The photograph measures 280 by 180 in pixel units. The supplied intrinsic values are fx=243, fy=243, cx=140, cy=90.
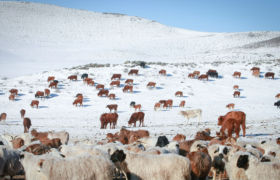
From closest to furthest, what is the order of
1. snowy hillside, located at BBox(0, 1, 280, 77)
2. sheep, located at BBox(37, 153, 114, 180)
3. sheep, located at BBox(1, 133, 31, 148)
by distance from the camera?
sheep, located at BBox(37, 153, 114, 180) < sheep, located at BBox(1, 133, 31, 148) < snowy hillside, located at BBox(0, 1, 280, 77)

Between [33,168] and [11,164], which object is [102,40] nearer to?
[11,164]

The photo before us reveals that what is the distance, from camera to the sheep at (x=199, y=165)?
6.78 m

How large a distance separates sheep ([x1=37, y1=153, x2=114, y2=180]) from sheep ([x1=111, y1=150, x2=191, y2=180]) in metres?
0.60

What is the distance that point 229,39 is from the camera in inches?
3740

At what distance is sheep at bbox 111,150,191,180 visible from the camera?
6.35m

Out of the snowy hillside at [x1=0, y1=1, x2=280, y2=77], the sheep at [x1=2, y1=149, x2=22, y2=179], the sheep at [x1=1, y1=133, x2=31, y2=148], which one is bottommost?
the sheep at [x1=2, y1=149, x2=22, y2=179]

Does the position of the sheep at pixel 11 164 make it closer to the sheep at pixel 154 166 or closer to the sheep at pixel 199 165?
the sheep at pixel 154 166

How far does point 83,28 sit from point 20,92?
82.5 meters

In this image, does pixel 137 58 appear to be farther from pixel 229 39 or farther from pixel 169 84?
pixel 229 39

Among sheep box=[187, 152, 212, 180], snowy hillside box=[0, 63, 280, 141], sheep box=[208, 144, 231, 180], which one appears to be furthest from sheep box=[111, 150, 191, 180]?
snowy hillside box=[0, 63, 280, 141]

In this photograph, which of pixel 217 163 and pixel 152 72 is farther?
pixel 152 72

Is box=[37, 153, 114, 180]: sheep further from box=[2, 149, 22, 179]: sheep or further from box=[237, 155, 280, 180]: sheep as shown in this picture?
box=[237, 155, 280, 180]: sheep

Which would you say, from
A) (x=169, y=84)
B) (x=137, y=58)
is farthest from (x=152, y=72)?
(x=137, y=58)

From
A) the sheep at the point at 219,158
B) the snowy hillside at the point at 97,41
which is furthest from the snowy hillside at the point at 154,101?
the snowy hillside at the point at 97,41
